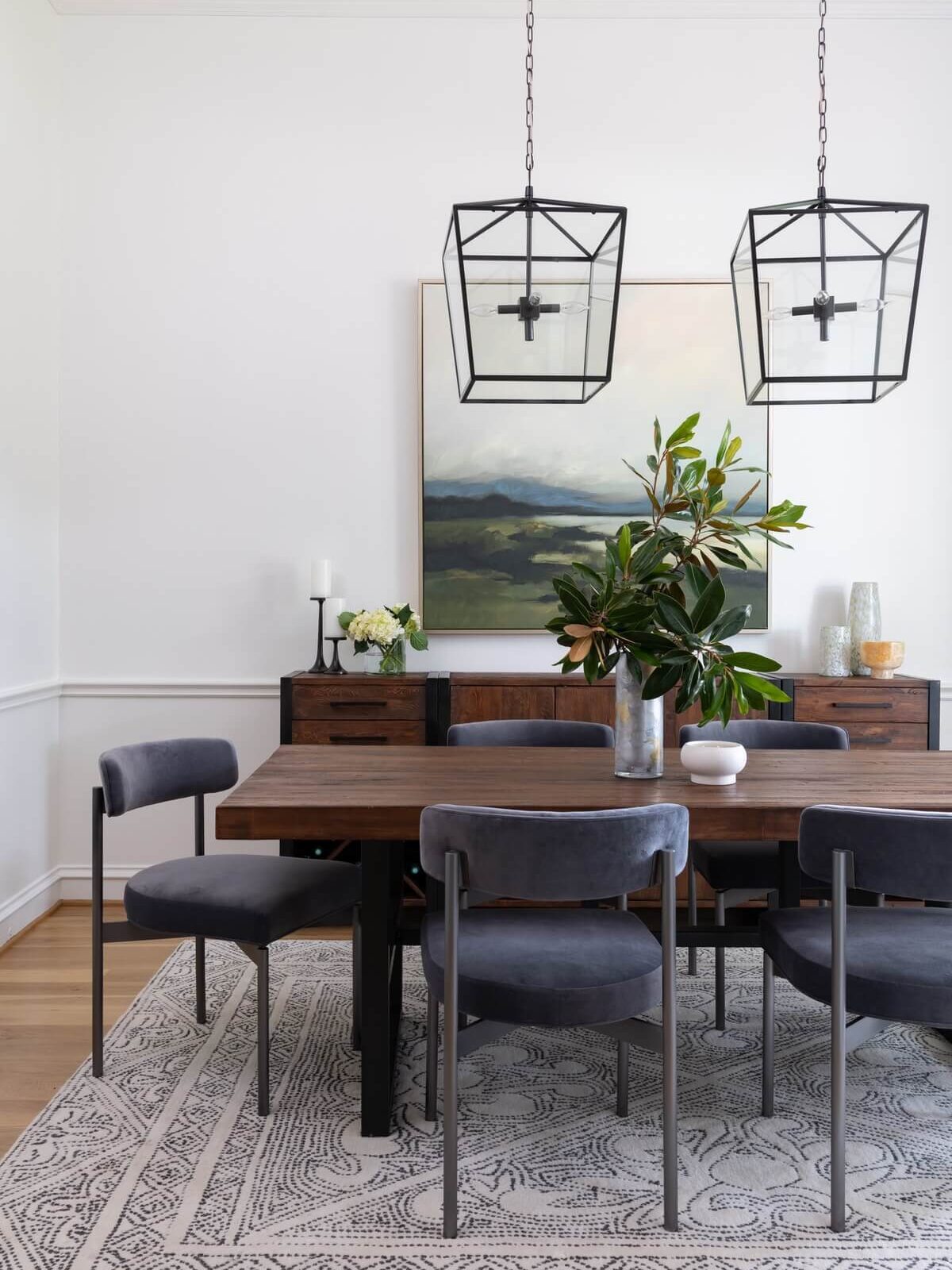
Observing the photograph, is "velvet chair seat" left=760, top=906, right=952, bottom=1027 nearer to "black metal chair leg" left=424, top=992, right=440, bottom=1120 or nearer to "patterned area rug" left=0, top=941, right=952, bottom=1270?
"patterned area rug" left=0, top=941, right=952, bottom=1270

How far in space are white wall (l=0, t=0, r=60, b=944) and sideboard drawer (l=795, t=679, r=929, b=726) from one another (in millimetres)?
3059

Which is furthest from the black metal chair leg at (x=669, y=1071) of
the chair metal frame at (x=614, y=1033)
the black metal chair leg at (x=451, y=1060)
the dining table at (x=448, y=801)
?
the black metal chair leg at (x=451, y=1060)

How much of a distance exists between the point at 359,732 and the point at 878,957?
7.60 feet

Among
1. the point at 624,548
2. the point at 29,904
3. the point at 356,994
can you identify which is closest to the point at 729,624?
the point at 624,548

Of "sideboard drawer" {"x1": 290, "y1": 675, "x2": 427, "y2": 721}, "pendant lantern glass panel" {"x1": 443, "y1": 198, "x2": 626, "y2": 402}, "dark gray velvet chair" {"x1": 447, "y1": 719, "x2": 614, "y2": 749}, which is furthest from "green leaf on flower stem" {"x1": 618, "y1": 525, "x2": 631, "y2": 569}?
"sideboard drawer" {"x1": 290, "y1": 675, "x2": 427, "y2": 721}

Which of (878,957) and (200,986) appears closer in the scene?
(878,957)

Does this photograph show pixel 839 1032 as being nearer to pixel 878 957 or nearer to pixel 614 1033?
pixel 878 957

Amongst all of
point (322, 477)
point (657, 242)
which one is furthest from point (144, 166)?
point (657, 242)

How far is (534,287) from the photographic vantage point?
231cm

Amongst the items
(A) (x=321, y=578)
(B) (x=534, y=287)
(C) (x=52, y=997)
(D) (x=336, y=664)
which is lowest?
(C) (x=52, y=997)

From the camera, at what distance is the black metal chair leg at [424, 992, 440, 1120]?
2.26 m

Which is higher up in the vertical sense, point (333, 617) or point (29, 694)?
point (333, 617)

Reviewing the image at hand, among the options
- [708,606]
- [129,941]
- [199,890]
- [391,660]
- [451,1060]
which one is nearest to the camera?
[451,1060]

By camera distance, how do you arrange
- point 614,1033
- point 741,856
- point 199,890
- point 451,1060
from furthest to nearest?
point 741,856, point 199,890, point 614,1033, point 451,1060
